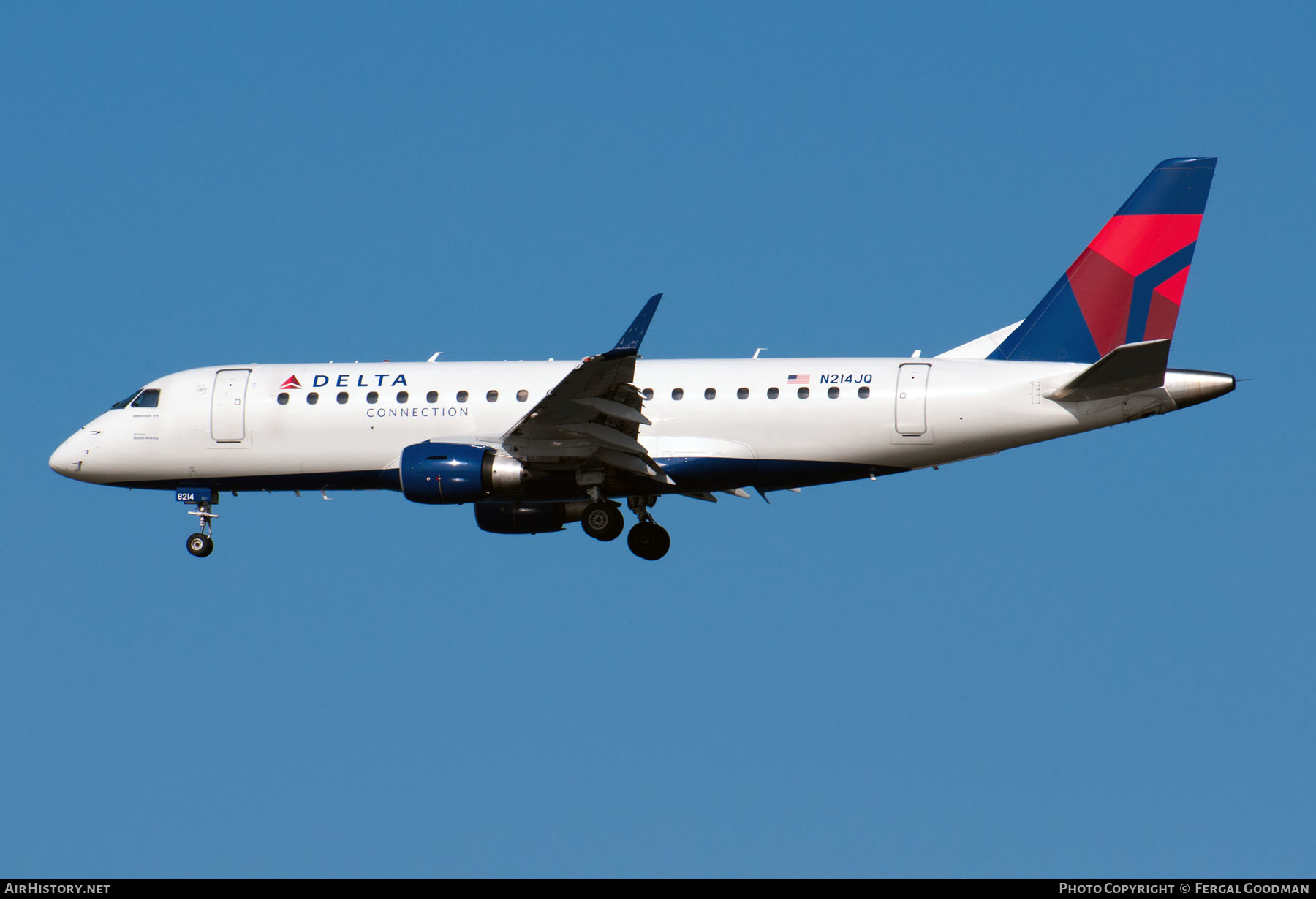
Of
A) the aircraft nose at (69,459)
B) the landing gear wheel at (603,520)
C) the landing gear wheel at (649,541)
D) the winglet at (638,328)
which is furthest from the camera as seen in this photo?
the aircraft nose at (69,459)

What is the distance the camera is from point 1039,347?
37.8 metres

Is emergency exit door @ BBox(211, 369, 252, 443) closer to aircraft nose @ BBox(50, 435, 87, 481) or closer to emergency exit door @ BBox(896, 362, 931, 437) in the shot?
aircraft nose @ BBox(50, 435, 87, 481)

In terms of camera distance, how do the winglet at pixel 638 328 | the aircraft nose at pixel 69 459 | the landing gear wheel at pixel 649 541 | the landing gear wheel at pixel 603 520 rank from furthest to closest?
the aircraft nose at pixel 69 459, the landing gear wheel at pixel 649 541, the landing gear wheel at pixel 603 520, the winglet at pixel 638 328

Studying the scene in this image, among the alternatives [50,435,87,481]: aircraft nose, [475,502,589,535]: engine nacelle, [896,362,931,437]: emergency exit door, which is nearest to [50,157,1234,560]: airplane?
[896,362,931,437]: emergency exit door

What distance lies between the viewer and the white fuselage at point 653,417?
36688 millimetres

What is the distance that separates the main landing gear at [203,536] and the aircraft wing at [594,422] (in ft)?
27.3

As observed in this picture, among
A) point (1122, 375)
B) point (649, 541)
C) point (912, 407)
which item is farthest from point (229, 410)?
point (1122, 375)

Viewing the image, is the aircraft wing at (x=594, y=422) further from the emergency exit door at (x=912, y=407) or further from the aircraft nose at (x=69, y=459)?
the aircraft nose at (x=69, y=459)

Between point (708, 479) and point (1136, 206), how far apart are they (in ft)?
35.8

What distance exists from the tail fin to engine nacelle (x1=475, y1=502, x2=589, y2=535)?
35.7 ft

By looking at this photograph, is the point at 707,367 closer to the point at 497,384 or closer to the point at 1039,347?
the point at 497,384

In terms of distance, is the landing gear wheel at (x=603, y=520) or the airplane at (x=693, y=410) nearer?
the airplane at (x=693, y=410)

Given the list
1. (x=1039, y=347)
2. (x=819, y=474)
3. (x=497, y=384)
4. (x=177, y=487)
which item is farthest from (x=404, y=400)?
(x=1039, y=347)

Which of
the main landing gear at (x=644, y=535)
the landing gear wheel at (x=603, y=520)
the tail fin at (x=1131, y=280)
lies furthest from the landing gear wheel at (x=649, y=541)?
the tail fin at (x=1131, y=280)
